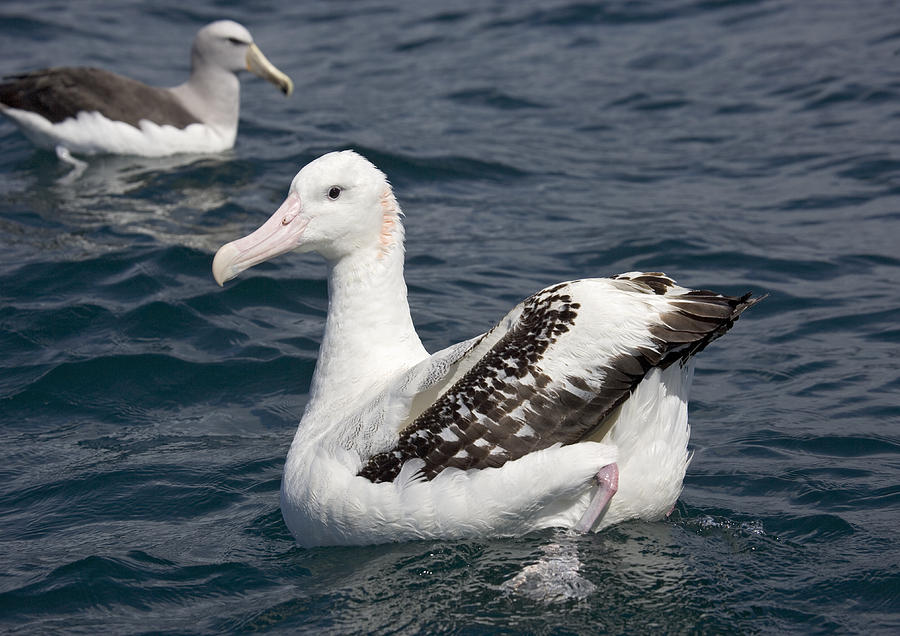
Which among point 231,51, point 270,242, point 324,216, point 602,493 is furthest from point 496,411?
point 231,51

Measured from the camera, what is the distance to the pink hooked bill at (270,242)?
6609mm

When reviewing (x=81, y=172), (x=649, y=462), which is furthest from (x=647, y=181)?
(x=649, y=462)

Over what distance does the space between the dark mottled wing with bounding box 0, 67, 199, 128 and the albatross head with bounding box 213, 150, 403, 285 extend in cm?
761

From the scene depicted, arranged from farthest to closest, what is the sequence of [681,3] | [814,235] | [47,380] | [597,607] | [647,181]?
[681,3]
[647,181]
[814,235]
[47,380]
[597,607]

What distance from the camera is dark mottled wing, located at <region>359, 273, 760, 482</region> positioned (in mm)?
5781

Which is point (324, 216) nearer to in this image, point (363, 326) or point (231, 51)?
point (363, 326)

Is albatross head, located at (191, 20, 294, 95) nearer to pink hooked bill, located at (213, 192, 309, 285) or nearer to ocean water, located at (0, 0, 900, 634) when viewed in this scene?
ocean water, located at (0, 0, 900, 634)

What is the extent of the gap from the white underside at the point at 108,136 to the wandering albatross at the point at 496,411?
7558 millimetres

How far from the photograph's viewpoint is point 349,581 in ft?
20.0

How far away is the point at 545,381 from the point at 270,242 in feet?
5.95

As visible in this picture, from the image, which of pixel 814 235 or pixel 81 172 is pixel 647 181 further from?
pixel 81 172

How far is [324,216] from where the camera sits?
660 cm

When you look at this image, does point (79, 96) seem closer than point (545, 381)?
No

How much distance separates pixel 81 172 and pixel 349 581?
28.3 feet
